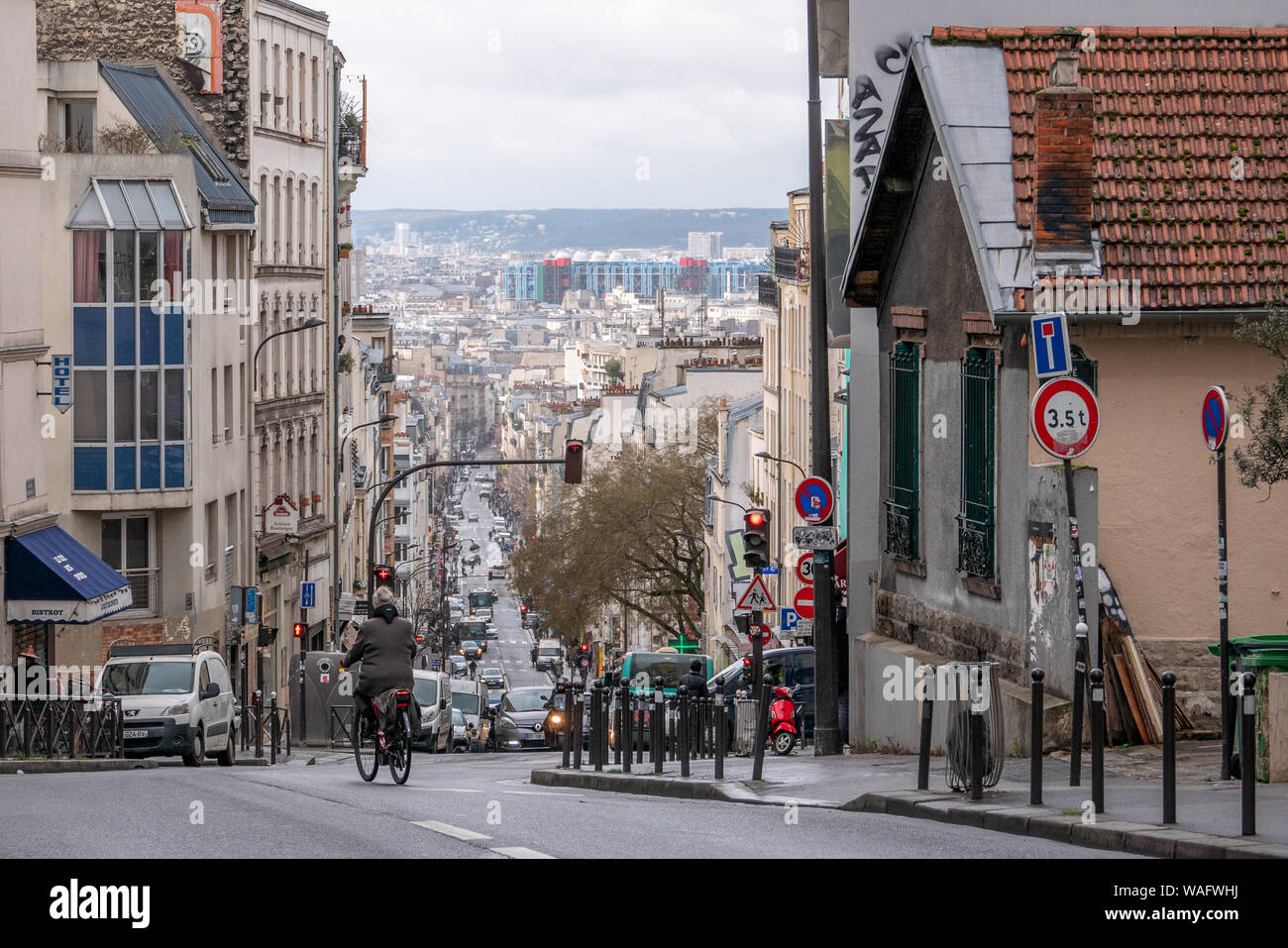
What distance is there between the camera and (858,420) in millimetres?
25172

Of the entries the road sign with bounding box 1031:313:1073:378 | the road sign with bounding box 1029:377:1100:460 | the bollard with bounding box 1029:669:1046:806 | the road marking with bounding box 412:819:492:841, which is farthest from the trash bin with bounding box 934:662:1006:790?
the road marking with bounding box 412:819:492:841

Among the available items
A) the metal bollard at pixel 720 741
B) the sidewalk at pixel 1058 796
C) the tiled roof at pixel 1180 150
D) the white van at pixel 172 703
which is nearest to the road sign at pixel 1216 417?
the sidewalk at pixel 1058 796

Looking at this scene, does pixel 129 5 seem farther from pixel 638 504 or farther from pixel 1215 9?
pixel 1215 9

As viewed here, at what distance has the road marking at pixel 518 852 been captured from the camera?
1078 centimetres

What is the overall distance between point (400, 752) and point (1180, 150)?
904cm

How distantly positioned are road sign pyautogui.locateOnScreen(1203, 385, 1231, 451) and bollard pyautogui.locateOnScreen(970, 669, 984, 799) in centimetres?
229

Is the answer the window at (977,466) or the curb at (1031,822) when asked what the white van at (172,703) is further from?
the window at (977,466)

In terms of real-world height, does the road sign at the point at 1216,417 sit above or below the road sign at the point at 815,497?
above

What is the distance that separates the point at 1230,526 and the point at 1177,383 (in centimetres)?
135

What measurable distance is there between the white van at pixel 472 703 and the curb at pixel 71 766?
790 inches

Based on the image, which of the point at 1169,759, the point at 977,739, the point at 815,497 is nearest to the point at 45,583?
the point at 815,497

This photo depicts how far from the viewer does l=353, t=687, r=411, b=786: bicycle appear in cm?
1789

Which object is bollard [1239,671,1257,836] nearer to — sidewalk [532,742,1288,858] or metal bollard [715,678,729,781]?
sidewalk [532,742,1288,858]

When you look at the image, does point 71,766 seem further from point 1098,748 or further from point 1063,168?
point 1098,748
